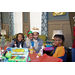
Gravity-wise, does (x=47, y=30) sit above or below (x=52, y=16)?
below

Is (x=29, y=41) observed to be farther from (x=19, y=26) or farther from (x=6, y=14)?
(x=6, y=14)

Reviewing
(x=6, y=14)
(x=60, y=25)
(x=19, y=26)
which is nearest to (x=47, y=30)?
(x=60, y=25)

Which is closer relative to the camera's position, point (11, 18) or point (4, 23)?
point (11, 18)

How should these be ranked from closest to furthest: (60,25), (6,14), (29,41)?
1. (29,41)
2. (60,25)
3. (6,14)

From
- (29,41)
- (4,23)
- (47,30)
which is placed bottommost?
(29,41)

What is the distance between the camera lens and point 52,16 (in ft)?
13.4
